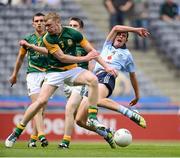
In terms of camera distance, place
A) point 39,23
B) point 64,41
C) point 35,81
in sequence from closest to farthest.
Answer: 1. point 64,41
2. point 39,23
3. point 35,81

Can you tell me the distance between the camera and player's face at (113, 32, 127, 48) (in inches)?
639

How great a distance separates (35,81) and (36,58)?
425 mm

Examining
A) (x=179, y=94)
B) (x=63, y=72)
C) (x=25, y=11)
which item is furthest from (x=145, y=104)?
(x=63, y=72)

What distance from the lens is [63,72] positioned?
1491 cm

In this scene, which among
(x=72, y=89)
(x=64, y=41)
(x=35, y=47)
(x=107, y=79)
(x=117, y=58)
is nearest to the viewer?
(x=64, y=41)

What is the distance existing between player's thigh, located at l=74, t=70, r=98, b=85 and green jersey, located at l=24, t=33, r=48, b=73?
66.4 inches

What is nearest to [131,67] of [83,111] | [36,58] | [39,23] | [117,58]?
[117,58]

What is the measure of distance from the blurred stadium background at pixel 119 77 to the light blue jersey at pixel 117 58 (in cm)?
631

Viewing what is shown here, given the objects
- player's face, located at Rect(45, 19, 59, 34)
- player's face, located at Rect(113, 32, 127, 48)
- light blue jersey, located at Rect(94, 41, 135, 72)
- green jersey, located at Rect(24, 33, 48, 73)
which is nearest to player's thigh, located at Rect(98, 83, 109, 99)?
light blue jersey, located at Rect(94, 41, 135, 72)

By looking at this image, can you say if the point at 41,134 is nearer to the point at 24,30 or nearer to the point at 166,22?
the point at 24,30

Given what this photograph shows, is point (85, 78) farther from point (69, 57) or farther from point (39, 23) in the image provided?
point (39, 23)

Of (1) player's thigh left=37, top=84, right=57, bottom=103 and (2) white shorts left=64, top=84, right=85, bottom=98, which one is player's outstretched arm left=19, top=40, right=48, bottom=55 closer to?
(2) white shorts left=64, top=84, right=85, bottom=98

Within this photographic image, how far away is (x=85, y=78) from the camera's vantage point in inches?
579

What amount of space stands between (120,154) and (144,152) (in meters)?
0.87
